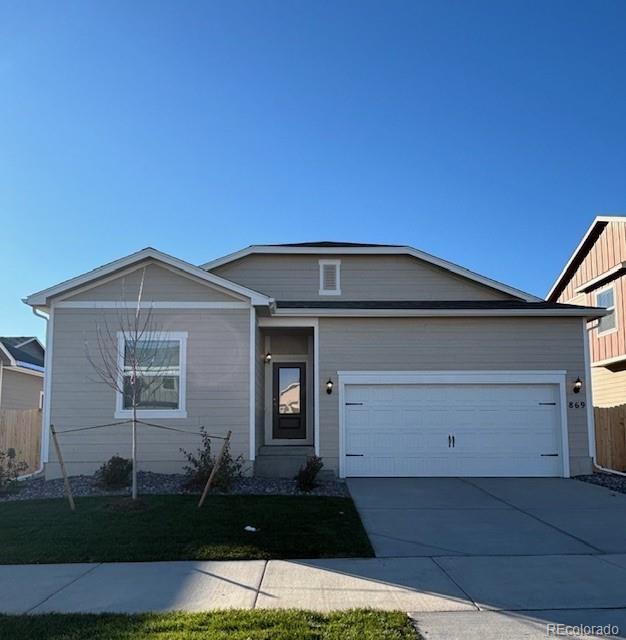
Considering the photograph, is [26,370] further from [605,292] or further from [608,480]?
[605,292]

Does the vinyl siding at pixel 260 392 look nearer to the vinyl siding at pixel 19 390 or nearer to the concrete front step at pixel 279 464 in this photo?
the concrete front step at pixel 279 464

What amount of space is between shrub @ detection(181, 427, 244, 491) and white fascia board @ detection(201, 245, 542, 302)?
17.8 feet

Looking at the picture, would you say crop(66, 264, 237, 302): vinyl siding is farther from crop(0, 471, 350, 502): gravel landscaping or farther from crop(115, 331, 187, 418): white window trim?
crop(0, 471, 350, 502): gravel landscaping

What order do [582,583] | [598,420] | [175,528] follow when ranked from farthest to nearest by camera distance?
[598,420]
[175,528]
[582,583]

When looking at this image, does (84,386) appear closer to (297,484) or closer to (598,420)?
(297,484)

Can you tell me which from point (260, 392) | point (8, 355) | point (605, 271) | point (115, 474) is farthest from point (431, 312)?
point (8, 355)

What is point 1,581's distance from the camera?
609cm

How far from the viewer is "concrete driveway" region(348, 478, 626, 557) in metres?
7.29

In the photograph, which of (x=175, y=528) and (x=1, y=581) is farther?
(x=175, y=528)

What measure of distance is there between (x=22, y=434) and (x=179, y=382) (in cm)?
469

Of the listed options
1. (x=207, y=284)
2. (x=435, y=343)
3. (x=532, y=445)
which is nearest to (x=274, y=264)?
(x=207, y=284)

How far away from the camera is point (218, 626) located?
4699 mm

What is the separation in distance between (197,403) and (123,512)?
142 inches

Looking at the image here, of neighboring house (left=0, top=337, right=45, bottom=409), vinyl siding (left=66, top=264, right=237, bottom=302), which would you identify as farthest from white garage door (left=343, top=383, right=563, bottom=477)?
neighboring house (left=0, top=337, right=45, bottom=409)
